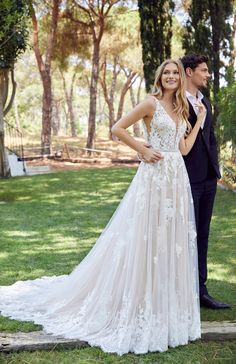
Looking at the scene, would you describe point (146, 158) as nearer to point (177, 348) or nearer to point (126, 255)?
point (126, 255)

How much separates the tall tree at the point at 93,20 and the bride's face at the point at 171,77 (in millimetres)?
16651

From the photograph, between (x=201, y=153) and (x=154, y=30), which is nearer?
(x=201, y=153)

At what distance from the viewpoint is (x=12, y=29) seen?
29.4 ft

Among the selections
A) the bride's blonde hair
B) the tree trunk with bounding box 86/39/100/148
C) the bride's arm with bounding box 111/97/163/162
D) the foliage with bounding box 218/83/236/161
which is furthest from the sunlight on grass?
the tree trunk with bounding box 86/39/100/148

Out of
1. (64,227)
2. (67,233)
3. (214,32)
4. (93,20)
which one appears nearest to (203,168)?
(67,233)

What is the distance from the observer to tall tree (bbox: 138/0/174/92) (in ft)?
44.5

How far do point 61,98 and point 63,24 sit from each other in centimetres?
2579

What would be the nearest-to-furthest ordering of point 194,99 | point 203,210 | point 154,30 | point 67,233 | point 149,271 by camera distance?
point 149,271, point 194,99, point 203,210, point 67,233, point 154,30

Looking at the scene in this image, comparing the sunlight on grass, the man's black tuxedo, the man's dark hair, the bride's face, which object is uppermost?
the man's dark hair

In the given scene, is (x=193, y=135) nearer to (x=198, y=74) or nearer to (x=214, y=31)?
(x=198, y=74)

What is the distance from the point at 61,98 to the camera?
4619 centimetres

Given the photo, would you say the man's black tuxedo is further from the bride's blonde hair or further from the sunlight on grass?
the sunlight on grass

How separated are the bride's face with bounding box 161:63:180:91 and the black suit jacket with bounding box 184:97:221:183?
1.29 feet

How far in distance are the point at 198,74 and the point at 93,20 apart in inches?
696
